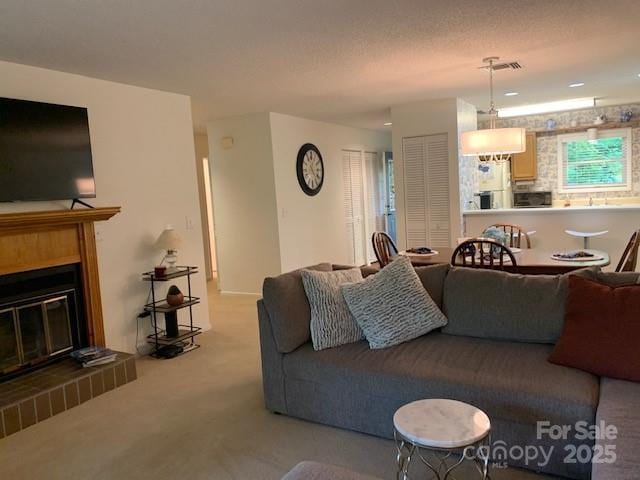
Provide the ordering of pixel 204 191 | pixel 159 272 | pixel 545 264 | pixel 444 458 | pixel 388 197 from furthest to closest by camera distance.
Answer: pixel 388 197 → pixel 204 191 → pixel 159 272 → pixel 545 264 → pixel 444 458

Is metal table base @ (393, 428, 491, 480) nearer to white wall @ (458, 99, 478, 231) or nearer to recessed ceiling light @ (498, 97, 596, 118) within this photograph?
white wall @ (458, 99, 478, 231)

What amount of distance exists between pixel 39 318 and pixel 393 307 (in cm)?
246

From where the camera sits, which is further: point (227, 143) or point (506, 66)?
point (227, 143)

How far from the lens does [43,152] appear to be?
10.7 ft

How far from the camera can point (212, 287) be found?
6.87 meters

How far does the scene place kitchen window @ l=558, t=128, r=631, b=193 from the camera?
7.66 metres

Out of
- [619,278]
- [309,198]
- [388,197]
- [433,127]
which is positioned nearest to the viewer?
[619,278]

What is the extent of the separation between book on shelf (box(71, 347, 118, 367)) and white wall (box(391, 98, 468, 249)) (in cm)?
397

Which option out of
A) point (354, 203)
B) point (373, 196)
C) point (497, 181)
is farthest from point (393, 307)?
point (497, 181)

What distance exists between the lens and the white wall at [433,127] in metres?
5.65

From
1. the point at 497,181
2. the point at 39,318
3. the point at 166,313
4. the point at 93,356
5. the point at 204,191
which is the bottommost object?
the point at 93,356

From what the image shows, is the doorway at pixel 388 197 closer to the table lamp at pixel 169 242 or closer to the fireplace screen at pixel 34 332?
the table lamp at pixel 169 242

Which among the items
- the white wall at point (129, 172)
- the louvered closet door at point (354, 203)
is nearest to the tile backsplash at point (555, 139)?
→ the louvered closet door at point (354, 203)

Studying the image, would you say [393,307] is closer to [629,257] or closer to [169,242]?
[629,257]
